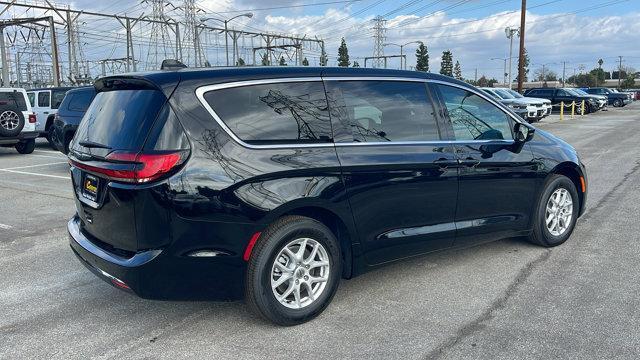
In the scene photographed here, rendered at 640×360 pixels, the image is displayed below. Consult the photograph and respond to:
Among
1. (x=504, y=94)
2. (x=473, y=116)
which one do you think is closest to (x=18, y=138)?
(x=473, y=116)

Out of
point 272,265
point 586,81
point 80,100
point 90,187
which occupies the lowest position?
point 272,265

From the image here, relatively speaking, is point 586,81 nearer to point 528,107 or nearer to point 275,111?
point 528,107

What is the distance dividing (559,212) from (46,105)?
17.0 meters

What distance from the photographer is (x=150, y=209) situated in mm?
3182

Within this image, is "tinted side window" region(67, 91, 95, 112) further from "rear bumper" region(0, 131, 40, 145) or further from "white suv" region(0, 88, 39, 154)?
"rear bumper" region(0, 131, 40, 145)

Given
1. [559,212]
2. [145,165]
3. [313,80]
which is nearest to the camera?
[145,165]

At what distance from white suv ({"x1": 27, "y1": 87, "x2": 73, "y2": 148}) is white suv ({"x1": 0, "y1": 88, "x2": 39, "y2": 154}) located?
2490 mm

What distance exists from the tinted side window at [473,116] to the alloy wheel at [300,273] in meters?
1.63

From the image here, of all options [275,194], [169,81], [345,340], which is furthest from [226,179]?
[345,340]

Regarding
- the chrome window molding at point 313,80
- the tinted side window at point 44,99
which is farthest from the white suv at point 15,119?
the chrome window molding at point 313,80

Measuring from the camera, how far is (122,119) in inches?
137

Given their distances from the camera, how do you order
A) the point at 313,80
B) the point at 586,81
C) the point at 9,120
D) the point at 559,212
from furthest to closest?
1. the point at 586,81
2. the point at 9,120
3. the point at 559,212
4. the point at 313,80

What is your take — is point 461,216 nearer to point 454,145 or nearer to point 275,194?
point 454,145

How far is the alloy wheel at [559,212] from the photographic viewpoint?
5.27 meters
